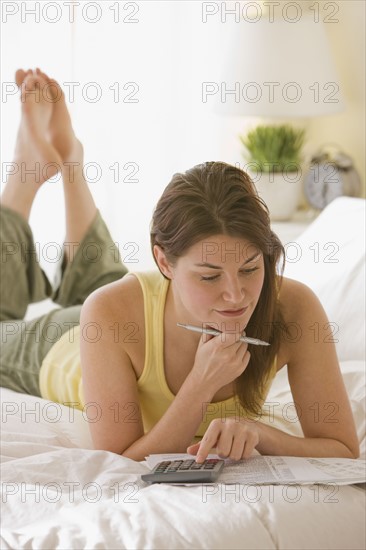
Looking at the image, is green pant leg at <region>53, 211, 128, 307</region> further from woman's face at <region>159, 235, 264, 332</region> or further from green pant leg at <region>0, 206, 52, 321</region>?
woman's face at <region>159, 235, 264, 332</region>

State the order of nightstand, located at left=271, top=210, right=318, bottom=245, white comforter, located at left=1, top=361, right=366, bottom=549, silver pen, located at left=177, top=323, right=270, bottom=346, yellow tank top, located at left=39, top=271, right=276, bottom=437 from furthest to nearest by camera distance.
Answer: nightstand, located at left=271, top=210, right=318, bottom=245, yellow tank top, located at left=39, top=271, right=276, bottom=437, silver pen, located at left=177, top=323, right=270, bottom=346, white comforter, located at left=1, top=361, right=366, bottom=549

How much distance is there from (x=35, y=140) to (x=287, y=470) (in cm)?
136

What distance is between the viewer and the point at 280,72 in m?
3.07

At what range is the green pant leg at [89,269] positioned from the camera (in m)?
2.37

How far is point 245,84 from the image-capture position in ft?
10.2

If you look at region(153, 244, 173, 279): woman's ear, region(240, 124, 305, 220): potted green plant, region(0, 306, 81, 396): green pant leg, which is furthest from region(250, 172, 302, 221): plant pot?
region(153, 244, 173, 279): woman's ear

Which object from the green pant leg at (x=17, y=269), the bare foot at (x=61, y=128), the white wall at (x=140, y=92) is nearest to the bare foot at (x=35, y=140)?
the bare foot at (x=61, y=128)

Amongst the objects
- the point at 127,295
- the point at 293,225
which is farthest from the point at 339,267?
the point at 293,225

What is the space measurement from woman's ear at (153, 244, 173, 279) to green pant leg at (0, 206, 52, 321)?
86 centimetres

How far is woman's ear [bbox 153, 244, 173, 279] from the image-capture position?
4.91 ft

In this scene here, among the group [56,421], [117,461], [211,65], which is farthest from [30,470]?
[211,65]

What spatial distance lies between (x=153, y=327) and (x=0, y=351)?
2.15 ft

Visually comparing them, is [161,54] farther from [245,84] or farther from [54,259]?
[54,259]

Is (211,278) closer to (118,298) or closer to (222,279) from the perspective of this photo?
(222,279)
